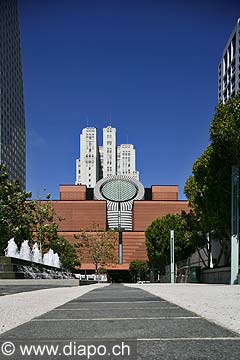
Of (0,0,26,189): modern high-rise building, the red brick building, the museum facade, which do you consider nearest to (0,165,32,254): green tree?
the museum facade

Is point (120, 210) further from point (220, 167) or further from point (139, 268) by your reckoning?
point (220, 167)

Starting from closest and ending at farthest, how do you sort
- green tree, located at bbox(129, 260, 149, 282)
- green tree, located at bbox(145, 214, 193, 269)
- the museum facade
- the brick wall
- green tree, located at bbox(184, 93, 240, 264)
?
green tree, located at bbox(184, 93, 240, 264)
green tree, located at bbox(145, 214, 193, 269)
green tree, located at bbox(129, 260, 149, 282)
the museum facade
the brick wall

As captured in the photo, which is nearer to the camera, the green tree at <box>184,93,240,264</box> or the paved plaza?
the paved plaza

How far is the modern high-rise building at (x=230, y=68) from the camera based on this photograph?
104394 mm

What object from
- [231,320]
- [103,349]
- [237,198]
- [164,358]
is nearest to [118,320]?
[231,320]

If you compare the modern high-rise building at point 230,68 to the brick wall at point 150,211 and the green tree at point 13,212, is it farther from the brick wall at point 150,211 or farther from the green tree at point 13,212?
the green tree at point 13,212

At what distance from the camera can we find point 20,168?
167625mm

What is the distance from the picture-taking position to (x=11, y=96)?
526 feet

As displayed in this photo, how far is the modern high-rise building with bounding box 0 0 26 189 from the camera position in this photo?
150000 millimetres

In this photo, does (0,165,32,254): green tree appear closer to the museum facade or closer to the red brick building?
the museum facade

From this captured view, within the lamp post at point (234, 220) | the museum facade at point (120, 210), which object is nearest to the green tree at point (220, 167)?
the lamp post at point (234, 220)

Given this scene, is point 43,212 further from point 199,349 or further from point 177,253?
point 199,349

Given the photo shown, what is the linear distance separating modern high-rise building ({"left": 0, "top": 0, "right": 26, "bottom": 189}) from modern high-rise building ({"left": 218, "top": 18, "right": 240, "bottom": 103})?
6666 cm

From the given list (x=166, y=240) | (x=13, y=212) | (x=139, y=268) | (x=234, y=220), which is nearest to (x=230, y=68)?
(x=139, y=268)
